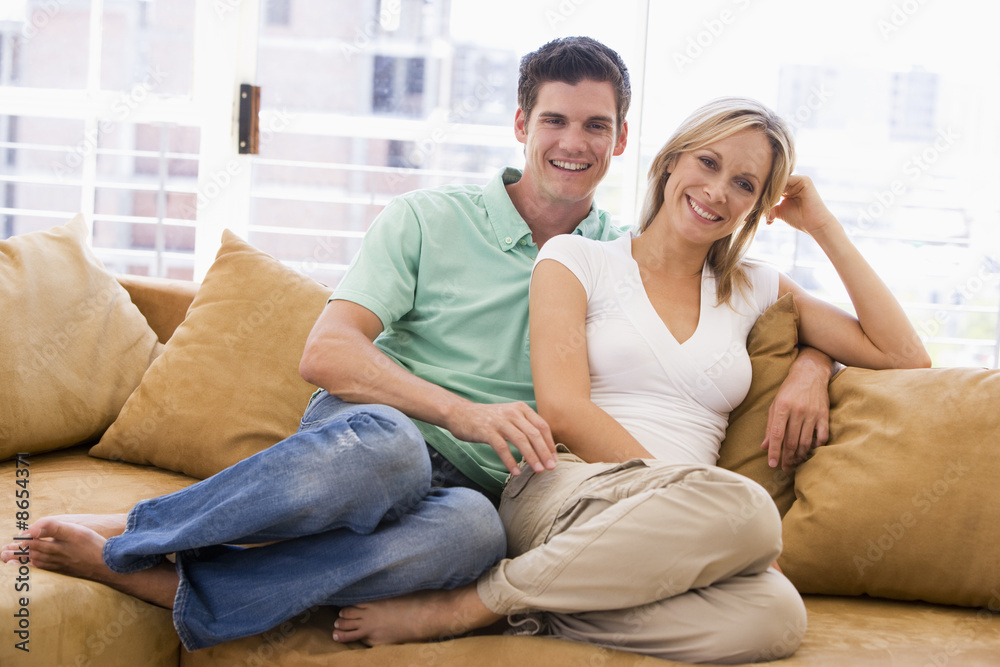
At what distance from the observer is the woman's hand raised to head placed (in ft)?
5.23

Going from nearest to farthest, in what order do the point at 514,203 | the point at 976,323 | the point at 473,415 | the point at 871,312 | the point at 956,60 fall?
the point at 473,415 < the point at 871,312 < the point at 514,203 < the point at 956,60 < the point at 976,323

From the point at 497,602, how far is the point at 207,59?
2280mm

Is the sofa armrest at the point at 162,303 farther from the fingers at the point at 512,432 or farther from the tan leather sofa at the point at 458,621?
the fingers at the point at 512,432

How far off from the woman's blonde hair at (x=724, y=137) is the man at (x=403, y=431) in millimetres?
136

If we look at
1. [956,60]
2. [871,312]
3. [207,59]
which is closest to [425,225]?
[871,312]

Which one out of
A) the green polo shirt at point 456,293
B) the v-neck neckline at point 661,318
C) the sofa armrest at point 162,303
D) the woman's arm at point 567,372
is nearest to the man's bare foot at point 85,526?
the green polo shirt at point 456,293

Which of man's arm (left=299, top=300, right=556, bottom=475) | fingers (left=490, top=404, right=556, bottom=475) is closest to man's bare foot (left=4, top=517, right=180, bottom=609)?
man's arm (left=299, top=300, right=556, bottom=475)

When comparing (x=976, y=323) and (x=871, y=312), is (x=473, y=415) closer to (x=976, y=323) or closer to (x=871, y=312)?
(x=871, y=312)

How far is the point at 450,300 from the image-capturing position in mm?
1540

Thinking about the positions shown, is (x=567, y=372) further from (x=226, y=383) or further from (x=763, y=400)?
(x=226, y=383)

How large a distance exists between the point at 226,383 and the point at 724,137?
1.09 m

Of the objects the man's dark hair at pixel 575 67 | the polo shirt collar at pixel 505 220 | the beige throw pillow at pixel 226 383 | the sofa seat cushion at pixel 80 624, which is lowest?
the sofa seat cushion at pixel 80 624

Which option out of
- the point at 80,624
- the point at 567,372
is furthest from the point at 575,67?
the point at 80,624

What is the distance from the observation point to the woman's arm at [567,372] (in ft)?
4.31
